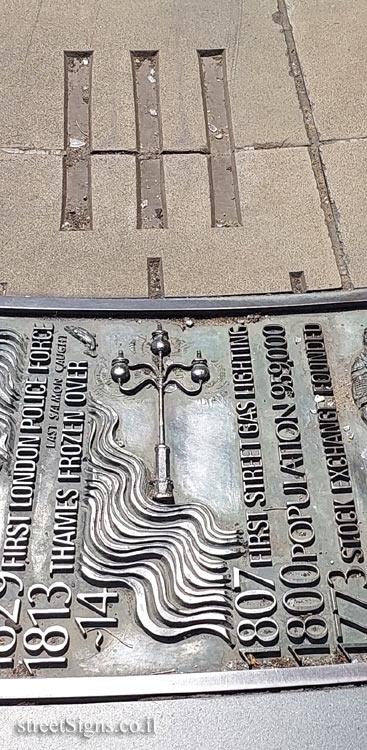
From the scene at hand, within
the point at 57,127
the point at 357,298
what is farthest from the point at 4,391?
the point at 57,127

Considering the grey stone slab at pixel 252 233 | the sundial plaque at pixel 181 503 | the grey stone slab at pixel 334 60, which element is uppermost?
the grey stone slab at pixel 334 60

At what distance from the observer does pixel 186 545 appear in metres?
2.87

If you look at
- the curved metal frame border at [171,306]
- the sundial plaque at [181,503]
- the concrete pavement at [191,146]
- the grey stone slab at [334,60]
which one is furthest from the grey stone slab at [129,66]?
the sundial plaque at [181,503]

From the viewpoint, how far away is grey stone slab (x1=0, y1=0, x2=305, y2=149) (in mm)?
5012

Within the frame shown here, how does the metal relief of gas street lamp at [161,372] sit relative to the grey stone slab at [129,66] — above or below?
below

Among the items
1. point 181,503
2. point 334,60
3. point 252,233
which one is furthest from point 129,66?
point 181,503

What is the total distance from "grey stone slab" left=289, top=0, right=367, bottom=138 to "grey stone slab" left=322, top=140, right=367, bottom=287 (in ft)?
0.59

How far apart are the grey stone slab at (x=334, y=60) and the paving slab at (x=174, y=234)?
18.1 inches

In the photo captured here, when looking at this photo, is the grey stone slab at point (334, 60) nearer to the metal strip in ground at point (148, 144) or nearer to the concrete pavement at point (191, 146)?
the concrete pavement at point (191, 146)

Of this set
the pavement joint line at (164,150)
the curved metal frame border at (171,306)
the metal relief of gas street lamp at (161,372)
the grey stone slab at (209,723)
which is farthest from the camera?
the pavement joint line at (164,150)

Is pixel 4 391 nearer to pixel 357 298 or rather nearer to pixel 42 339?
pixel 42 339

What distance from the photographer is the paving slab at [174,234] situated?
13.3 ft

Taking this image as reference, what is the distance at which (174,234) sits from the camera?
4.34m

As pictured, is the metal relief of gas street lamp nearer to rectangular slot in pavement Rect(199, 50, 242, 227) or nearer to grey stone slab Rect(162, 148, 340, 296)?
grey stone slab Rect(162, 148, 340, 296)
